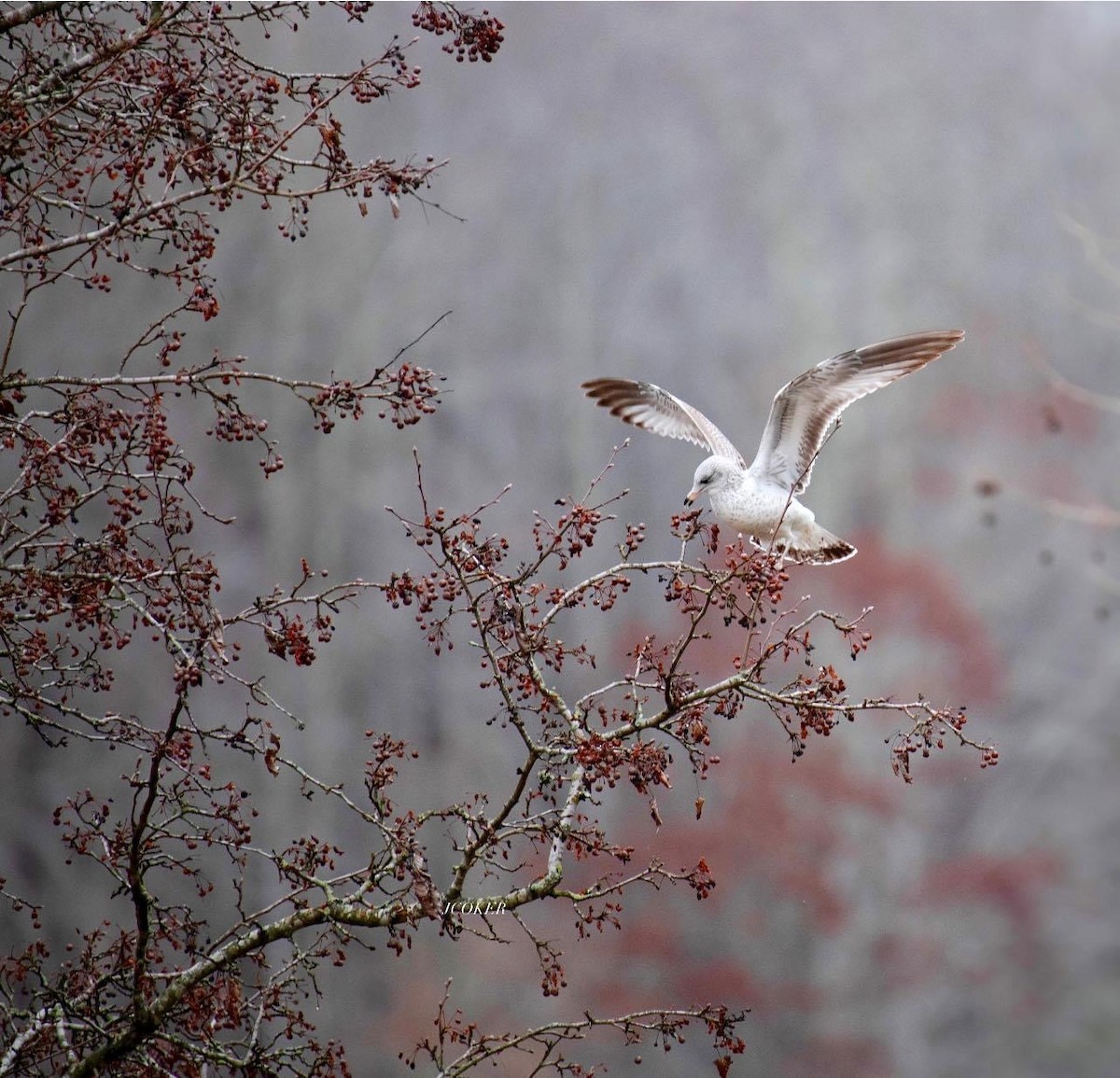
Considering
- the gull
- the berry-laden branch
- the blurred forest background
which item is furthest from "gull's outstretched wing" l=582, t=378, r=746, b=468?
the blurred forest background

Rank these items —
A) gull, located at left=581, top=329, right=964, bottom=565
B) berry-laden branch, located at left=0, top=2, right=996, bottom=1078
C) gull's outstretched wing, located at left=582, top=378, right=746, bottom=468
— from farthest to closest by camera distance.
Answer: gull's outstretched wing, located at left=582, top=378, right=746, bottom=468
gull, located at left=581, top=329, right=964, bottom=565
berry-laden branch, located at left=0, top=2, right=996, bottom=1078

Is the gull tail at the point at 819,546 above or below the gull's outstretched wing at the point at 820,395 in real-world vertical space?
below

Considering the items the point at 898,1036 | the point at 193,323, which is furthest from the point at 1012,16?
the point at 898,1036

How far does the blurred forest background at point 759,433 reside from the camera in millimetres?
7016

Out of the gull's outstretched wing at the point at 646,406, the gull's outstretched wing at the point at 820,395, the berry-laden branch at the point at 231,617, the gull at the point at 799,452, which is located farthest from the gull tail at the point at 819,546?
the berry-laden branch at the point at 231,617

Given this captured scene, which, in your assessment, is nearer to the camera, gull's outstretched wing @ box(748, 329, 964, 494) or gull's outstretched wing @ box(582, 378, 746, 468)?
gull's outstretched wing @ box(748, 329, 964, 494)

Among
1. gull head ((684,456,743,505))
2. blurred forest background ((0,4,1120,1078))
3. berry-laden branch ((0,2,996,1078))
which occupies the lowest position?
berry-laden branch ((0,2,996,1078))

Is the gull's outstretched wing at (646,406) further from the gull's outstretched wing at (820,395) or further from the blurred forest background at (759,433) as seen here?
the blurred forest background at (759,433)

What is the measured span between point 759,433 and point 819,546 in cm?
369

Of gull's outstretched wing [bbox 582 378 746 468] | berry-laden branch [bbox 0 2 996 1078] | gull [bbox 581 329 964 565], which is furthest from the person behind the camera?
gull's outstretched wing [bbox 582 378 746 468]

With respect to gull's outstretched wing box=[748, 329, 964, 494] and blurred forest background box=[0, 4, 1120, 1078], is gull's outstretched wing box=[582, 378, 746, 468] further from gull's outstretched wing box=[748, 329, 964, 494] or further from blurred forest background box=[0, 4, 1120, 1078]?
blurred forest background box=[0, 4, 1120, 1078]

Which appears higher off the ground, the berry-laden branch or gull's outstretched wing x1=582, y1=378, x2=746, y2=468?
gull's outstretched wing x1=582, y1=378, x2=746, y2=468

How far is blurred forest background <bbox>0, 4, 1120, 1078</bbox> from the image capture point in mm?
7016

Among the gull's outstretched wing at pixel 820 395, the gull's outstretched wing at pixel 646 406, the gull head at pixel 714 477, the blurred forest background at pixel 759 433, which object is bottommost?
the gull head at pixel 714 477
